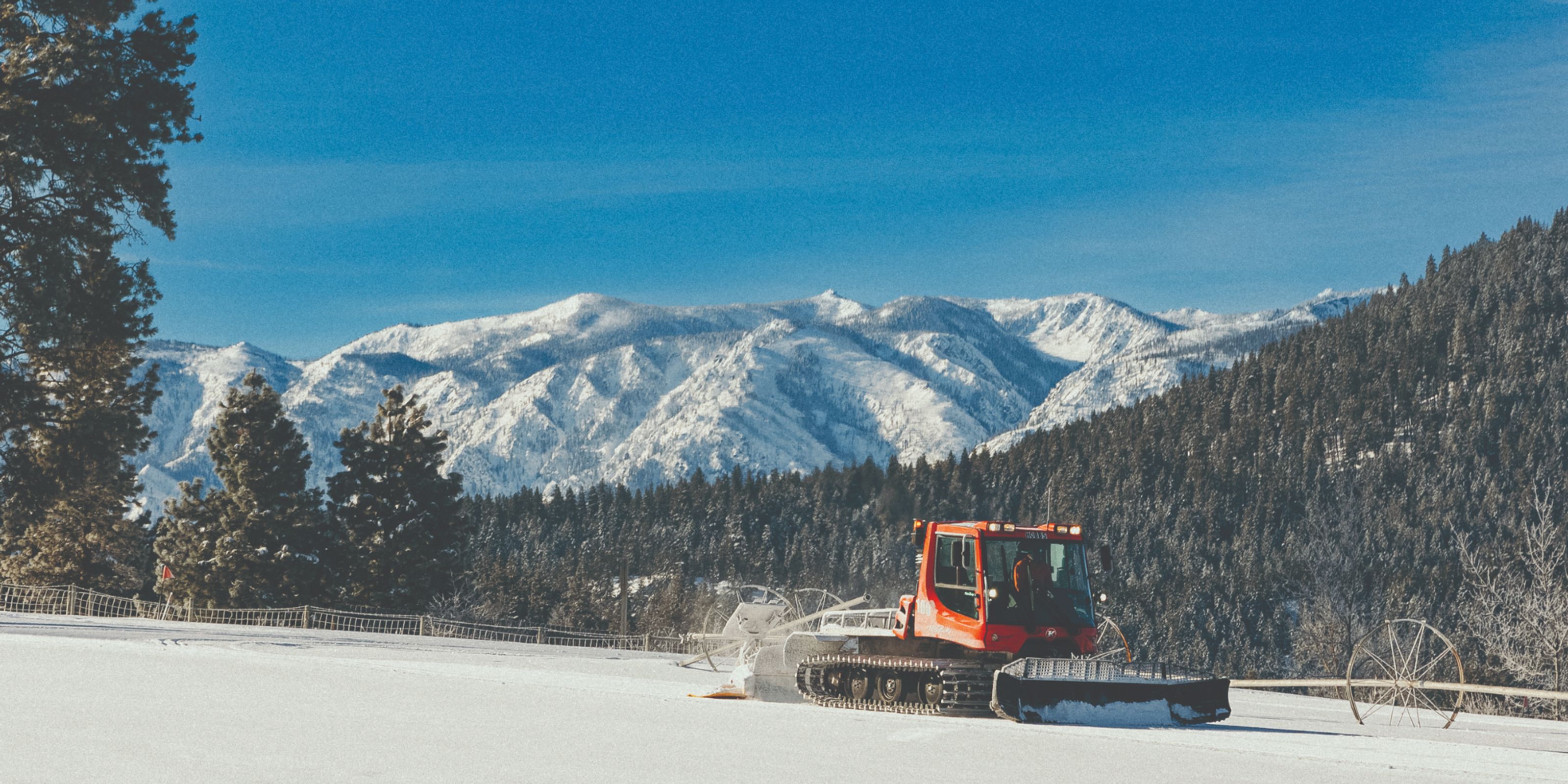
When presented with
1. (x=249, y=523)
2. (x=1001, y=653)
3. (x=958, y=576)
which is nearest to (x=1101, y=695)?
(x=1001, y=653)

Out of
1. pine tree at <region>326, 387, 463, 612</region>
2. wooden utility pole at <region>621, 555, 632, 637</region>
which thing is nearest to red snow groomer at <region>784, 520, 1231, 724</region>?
wooden utility pole at <region>621, 555, 632, 637</region>

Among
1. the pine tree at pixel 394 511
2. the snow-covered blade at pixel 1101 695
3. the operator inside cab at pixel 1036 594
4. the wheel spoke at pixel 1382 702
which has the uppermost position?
the pine tree at pixel 394 511

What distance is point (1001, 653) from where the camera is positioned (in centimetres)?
1969

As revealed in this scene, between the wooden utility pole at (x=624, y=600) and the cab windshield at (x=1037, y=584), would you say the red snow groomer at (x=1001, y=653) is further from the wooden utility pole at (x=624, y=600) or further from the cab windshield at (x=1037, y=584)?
the wooden utility pole at (x=624, y=600)

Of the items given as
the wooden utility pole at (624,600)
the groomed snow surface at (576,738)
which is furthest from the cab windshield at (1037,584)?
the wooden utility pole at (624,600)

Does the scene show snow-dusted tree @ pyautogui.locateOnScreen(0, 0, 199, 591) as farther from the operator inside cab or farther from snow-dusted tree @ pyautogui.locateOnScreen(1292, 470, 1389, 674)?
snow-dusted tree @ pyautogui.locateOnScreen(1292, 470, 1389, 674)

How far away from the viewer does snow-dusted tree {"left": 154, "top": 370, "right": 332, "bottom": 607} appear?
55.2 m

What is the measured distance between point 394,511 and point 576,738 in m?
46.8

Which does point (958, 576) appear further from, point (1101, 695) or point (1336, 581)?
point (1336, 581)

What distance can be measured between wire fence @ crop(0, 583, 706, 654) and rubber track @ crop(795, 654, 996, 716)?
84.6 ft

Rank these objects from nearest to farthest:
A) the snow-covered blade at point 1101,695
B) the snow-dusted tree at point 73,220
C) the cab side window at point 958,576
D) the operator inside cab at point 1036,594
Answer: the snow-covered blade at point 1101,695 → the operator inside cab at point 1036,594 → the cab side window at point 958,576 → the snow-dusted tree at point 73,220

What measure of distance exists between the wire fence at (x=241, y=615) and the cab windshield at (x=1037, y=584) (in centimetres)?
2845

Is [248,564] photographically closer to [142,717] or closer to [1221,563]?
[142,717]

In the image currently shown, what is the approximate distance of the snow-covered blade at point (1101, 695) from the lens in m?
18.2
